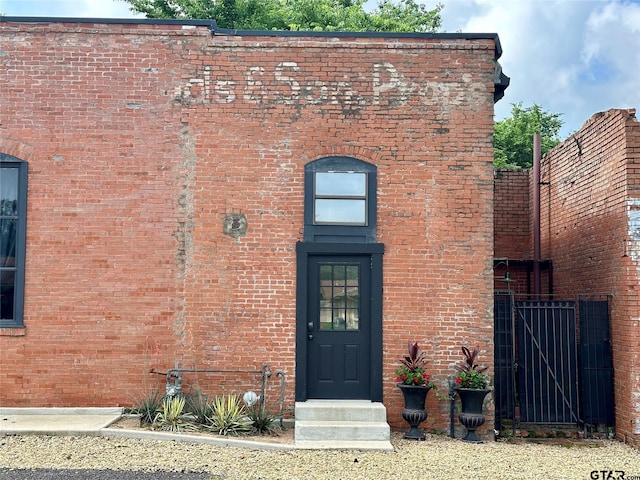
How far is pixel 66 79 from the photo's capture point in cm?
899

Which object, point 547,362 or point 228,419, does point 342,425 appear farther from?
point 547,362

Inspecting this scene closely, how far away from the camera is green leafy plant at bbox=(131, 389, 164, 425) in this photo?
826 centimetres

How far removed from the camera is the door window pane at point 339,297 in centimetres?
898

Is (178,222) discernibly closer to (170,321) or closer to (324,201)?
(170,321)

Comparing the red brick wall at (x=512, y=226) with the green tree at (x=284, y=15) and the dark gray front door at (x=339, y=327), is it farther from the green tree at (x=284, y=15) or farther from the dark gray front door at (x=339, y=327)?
the green tree at (x=284, y=15)

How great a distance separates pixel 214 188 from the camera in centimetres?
893

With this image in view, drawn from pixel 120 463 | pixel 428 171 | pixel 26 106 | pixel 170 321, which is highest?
pixel 26 106

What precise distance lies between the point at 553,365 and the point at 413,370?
2.17 m

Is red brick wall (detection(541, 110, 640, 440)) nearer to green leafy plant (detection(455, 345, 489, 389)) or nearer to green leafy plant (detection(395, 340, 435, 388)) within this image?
green leafy plant (detection(455, 345, 489, 389))

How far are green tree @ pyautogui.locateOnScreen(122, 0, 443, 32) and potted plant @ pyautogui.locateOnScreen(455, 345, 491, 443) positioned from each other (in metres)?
13.0

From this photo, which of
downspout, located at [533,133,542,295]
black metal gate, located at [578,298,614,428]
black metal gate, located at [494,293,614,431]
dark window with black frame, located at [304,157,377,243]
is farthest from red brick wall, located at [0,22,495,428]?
downspout, located at [533,133,542,295]

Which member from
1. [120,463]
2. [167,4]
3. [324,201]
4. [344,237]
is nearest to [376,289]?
[344,237]

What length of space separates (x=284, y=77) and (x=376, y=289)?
3.16m

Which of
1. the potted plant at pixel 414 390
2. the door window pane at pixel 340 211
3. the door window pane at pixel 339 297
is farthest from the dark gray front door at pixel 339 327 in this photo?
the potted plant at pixel 414 390
